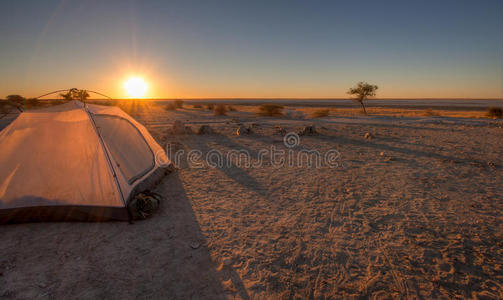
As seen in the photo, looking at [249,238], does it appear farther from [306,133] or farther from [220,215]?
[306,133]

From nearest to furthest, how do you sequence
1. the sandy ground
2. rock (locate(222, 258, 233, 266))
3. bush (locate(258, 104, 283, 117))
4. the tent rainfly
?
the sandy ground, rock (locate(222, 258, 233, 266)), the tent rainfly, bush (locate(258, 104, 283, 117))

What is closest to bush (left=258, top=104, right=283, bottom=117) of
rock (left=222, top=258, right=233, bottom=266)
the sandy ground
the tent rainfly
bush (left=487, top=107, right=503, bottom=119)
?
the sandy ground

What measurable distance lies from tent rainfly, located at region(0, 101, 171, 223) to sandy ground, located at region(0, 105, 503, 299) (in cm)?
30

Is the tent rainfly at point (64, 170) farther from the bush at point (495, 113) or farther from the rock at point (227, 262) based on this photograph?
the bush at point (495, 113)

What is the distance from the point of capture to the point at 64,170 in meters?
4.19

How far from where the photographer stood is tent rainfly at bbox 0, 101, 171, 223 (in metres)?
3.97

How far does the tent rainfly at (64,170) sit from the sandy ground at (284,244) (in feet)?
0.98

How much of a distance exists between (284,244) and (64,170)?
173 inches

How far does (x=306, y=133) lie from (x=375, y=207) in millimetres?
8557

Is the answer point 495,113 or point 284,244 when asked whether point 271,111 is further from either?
point 495,113

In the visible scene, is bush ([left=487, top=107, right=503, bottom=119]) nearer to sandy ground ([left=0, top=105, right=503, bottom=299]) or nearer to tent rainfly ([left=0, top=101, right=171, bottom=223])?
sandy ground ([left=0, top=105, right=503, bottom=299])

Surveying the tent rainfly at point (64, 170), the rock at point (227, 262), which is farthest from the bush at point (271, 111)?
the rock at point (227, 262)

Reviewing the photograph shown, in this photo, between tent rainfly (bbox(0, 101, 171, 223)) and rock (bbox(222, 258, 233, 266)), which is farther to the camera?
tent rainfly (bbox(0, 101, 171, 223))

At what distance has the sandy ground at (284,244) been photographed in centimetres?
274
